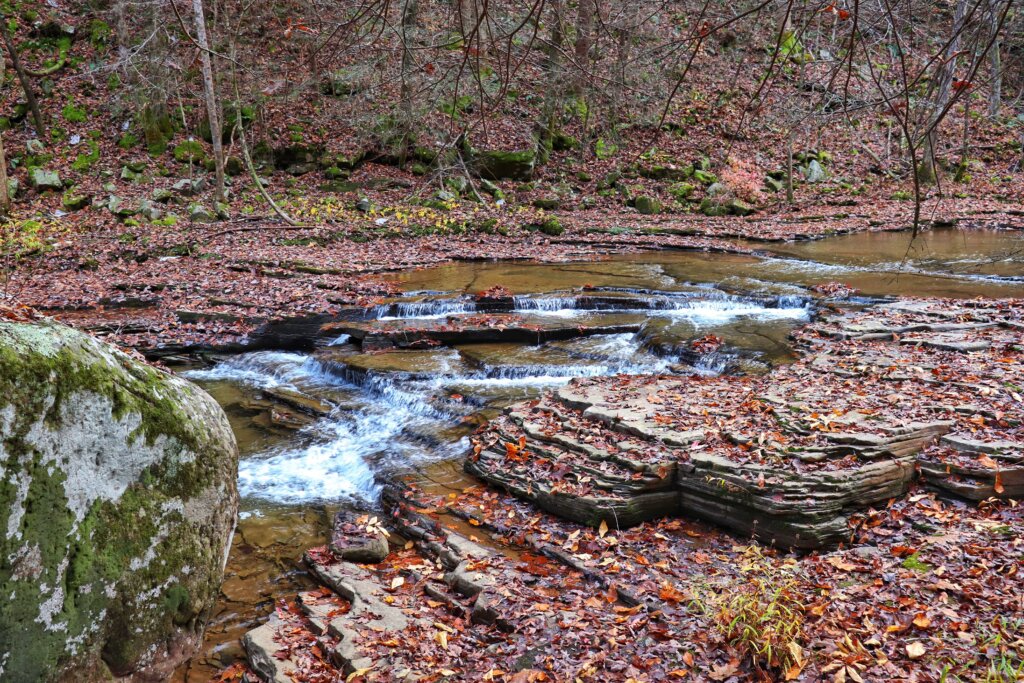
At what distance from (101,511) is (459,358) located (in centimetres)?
659

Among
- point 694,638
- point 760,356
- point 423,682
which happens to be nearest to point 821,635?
point 694,638

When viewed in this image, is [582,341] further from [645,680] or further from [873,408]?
[645,680]

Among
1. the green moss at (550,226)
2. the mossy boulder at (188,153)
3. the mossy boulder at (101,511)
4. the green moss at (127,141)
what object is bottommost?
the mossy boulder at (101,511)

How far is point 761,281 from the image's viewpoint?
43.4ft

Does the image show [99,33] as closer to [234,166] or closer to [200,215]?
[234,166]

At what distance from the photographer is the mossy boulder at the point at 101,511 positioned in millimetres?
3434

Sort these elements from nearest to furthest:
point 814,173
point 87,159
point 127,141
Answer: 1. point 87,159
2. point 127,141
3. point 814,173

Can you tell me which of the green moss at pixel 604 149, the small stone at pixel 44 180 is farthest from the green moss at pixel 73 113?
the green moss at pixel 604 149

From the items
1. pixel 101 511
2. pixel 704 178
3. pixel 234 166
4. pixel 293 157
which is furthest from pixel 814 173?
pixel 101 511

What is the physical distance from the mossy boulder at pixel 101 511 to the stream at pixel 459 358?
758 mm

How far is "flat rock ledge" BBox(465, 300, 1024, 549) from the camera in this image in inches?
217

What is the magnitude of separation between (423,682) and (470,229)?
1605cm

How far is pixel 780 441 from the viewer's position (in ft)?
20.2

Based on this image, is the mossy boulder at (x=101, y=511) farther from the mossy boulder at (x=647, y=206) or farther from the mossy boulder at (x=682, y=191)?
the mossy boulder at (x=682, y=191)
